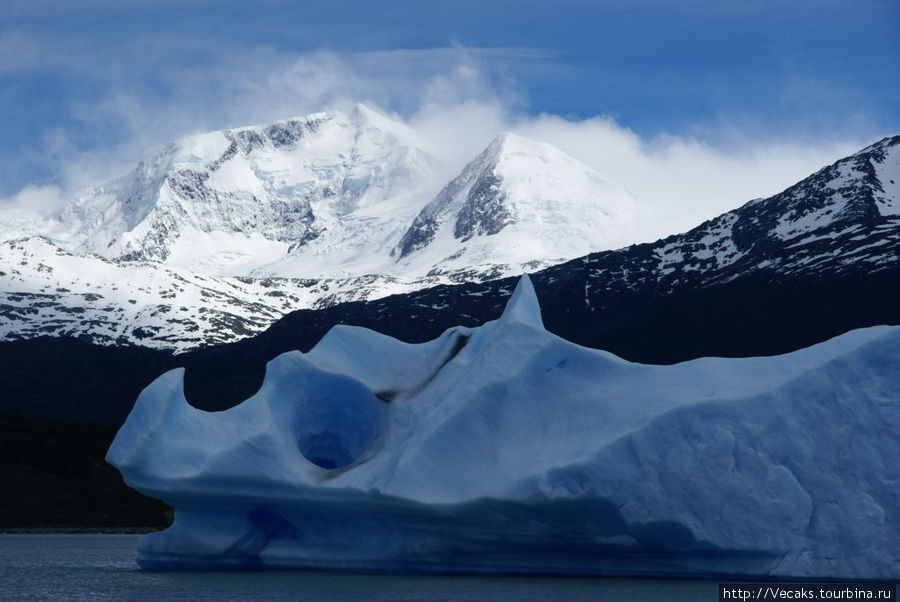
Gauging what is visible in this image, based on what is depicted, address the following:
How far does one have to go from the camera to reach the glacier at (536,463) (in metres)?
33.3

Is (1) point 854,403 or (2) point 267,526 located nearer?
(1) point 854,403

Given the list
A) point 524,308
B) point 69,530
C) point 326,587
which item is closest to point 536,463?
point 524,308

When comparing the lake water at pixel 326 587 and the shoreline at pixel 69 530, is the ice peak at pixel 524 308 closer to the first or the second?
the lake water at pixel 326 587

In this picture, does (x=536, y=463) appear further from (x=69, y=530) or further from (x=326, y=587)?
(x=69, y=530)

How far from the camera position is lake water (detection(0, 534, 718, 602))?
33562 millimetres

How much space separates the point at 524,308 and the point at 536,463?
652 centimetres

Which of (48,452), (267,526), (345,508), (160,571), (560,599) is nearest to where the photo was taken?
(560,599)

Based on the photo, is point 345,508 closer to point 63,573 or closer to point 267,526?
point 267,526

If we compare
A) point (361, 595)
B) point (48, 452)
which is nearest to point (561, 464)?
point (361, 595)

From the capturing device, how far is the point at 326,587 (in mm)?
36562

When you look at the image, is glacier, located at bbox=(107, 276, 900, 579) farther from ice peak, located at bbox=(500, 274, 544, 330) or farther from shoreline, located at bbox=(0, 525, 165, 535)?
shoreline, located at bbox=(0, 525, 165, 535)

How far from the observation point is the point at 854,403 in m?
34.5

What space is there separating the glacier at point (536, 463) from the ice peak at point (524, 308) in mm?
102

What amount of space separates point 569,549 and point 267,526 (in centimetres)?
936
